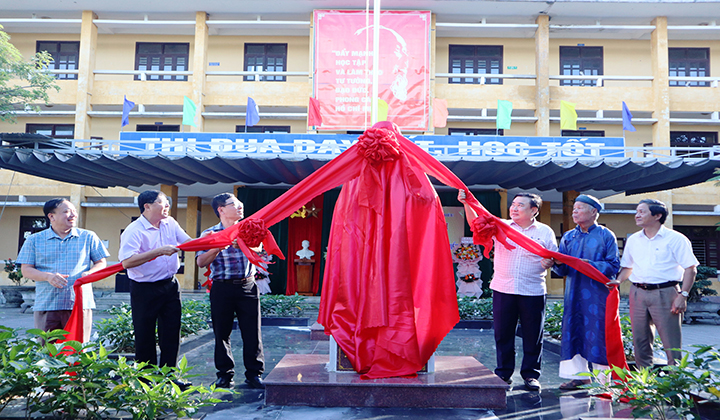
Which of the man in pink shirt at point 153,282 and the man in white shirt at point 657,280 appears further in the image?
the man in white shirt at point 657,280

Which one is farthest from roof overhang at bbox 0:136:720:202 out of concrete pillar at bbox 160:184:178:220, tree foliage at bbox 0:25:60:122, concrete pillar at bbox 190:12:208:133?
concrete pillar at bbox 190:12:208:133

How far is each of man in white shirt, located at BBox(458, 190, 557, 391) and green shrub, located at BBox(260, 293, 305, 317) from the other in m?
4.68

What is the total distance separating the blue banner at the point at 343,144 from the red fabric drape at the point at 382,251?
5.93 meters

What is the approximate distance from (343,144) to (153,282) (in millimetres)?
6710

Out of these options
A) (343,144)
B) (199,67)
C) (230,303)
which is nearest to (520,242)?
(230,303)

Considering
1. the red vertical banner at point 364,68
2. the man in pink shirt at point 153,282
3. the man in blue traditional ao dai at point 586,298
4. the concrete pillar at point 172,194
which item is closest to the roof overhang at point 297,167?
the concrete pillar at point 172,194

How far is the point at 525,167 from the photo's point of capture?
8.60m

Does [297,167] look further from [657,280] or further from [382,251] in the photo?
[657,280]

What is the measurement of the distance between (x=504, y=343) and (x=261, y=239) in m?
1.95

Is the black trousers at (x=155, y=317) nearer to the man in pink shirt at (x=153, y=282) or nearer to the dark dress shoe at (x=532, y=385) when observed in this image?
the man in pink shirt at (x=153, y=282)

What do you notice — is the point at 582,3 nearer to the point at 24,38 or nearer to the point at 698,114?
the point at 698,114

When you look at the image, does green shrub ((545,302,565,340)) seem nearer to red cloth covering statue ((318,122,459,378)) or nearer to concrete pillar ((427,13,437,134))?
red cloth covering statue ((318,122,459,378))

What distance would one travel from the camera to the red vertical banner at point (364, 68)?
509 inches

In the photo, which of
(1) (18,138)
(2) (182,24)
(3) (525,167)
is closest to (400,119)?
(3) (525,167)
